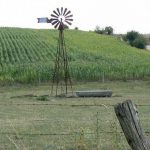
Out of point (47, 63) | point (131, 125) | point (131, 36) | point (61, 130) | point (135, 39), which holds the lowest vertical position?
point (135, 39)

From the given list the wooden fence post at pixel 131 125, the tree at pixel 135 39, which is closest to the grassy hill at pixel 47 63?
the tree at pixel 135 39

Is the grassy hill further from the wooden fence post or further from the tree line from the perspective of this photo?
the wooden fence post

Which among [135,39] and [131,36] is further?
[131,36]

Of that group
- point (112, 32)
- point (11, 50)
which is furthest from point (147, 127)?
point (112, 32)

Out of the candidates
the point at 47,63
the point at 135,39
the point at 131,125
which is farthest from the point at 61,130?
the point at 135,39

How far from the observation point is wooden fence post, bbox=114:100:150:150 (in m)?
5.58

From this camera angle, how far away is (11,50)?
198 ft

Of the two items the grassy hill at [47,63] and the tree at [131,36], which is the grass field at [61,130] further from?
the tree at [131,36]

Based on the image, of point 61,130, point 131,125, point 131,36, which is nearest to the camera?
point 131,125

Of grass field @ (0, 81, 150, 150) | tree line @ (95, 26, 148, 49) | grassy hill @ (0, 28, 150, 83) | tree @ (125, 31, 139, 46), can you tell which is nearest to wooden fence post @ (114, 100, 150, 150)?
grass field @ (0, 81, 150, 150)

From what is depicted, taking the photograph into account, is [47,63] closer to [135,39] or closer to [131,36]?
[135,39]

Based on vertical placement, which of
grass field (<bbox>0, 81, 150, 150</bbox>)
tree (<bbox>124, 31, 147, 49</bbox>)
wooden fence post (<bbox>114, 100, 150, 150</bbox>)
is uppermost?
wooden fence post (<bbox>114, 100, 150, 150</bbox>)

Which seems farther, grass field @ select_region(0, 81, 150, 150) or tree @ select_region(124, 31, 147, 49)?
tree @ select_region(124, 31, 147, 49)

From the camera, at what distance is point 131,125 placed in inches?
221
